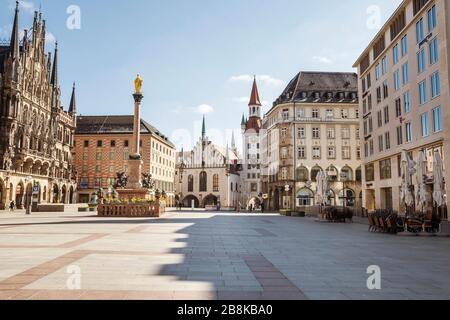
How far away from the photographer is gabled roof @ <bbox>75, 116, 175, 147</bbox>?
86.5 m

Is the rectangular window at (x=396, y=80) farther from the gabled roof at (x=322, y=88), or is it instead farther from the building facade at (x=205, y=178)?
the building facade at (x=205, y=178)

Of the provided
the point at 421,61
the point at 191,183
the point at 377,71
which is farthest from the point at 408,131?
the point at 191,183

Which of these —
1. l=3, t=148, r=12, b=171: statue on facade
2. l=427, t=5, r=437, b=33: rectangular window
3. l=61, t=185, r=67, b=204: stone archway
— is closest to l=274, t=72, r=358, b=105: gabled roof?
l=427, t=5, r=437, b=33: rectangular window

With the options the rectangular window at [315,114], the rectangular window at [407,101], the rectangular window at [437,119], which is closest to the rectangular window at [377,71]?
the rectangular window at [407,101]

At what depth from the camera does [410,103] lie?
117 ft

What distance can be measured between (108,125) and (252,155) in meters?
45.8

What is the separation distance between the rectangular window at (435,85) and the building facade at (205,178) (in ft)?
240

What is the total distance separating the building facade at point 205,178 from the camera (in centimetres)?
10244

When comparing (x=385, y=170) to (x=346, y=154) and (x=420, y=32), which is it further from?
(x=346, y=154)

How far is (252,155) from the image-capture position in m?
116

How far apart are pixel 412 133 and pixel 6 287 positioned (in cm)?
3602

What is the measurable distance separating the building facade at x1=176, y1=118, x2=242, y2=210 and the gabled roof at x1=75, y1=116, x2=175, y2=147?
49.3 ft

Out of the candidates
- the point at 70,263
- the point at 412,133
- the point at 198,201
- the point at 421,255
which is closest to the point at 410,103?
the point at 412,133

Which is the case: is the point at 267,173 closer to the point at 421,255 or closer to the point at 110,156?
the point at 110,156
